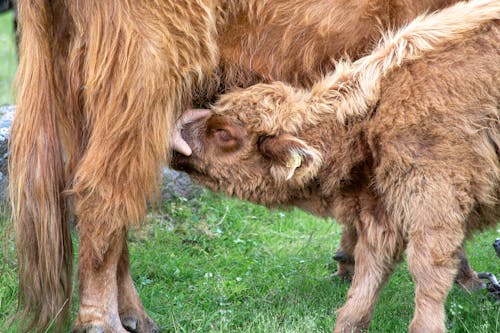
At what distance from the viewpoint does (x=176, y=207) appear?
6.91 meters

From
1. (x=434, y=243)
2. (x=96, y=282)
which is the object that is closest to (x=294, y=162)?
(x=434, y=243)

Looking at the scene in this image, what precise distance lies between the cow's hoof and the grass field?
0.09m

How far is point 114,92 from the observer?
15.0ft

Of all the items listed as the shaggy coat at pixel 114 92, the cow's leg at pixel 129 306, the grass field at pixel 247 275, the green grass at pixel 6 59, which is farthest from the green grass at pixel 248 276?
the green grass at pixel 6 59

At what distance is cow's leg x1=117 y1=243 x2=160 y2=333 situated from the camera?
5137mm

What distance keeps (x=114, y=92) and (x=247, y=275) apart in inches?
78.3

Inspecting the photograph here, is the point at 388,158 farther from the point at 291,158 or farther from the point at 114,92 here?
the point at 114,92

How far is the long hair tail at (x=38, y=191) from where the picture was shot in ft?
15.8

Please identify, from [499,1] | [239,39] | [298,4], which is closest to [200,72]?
[239,39]

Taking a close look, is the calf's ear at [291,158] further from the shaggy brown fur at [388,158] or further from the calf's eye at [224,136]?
the calf's eye at [224,136]

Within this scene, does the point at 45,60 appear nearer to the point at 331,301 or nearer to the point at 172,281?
the point at 172,281

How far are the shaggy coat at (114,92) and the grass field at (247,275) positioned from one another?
0.43m

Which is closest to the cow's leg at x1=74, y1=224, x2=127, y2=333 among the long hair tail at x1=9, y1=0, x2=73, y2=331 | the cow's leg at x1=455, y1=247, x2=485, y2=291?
the long hair tail at x1=9, y1=0, x2=73, y2=331

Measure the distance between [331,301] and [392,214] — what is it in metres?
1.07
